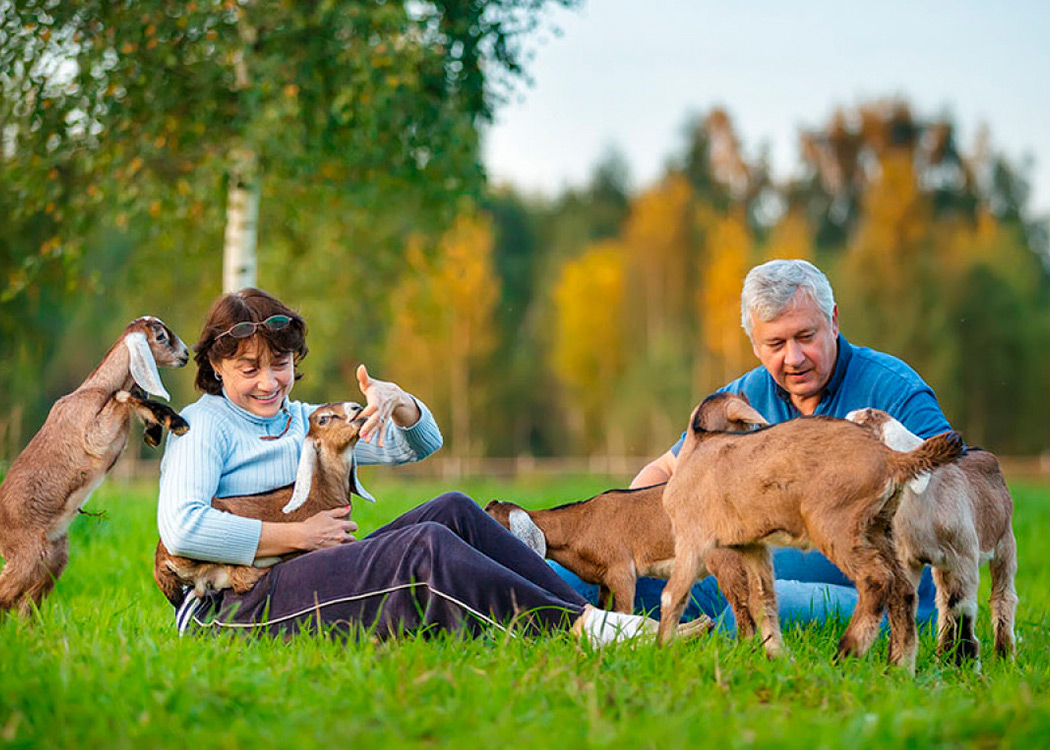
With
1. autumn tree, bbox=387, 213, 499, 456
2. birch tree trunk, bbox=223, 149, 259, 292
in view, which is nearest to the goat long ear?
birch tree trunk, bbox=223, 149, 259, 292

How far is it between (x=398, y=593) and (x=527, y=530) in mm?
1712

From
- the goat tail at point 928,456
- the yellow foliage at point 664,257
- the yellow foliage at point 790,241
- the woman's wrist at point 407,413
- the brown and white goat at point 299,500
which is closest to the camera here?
the goat tail at point 928,456

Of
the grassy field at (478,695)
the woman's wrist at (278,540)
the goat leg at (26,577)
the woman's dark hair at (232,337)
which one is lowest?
the grassy field at (478,695)

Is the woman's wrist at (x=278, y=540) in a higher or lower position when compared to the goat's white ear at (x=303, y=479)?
lower

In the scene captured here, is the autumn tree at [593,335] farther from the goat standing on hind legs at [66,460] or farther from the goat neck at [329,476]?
the goat standing on hind legs at [66,460]

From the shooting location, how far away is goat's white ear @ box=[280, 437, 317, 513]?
4609 mm

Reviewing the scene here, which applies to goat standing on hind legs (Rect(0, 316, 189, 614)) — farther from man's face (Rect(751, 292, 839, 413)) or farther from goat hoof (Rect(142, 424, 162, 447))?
man's face (Rect(751, 292, 839, 413))

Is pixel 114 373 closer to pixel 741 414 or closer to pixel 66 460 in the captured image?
pixel 66 460

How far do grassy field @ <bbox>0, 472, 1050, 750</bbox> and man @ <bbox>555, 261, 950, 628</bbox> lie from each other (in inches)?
32.7

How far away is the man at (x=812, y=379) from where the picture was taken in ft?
16.5

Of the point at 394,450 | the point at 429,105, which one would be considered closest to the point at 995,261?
the point at 429,105

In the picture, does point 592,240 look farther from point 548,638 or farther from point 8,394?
point 548,638

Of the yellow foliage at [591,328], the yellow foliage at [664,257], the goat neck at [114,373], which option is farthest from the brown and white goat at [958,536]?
the yellow foliage at [664,257]

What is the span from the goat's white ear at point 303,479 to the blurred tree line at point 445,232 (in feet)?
16.4
